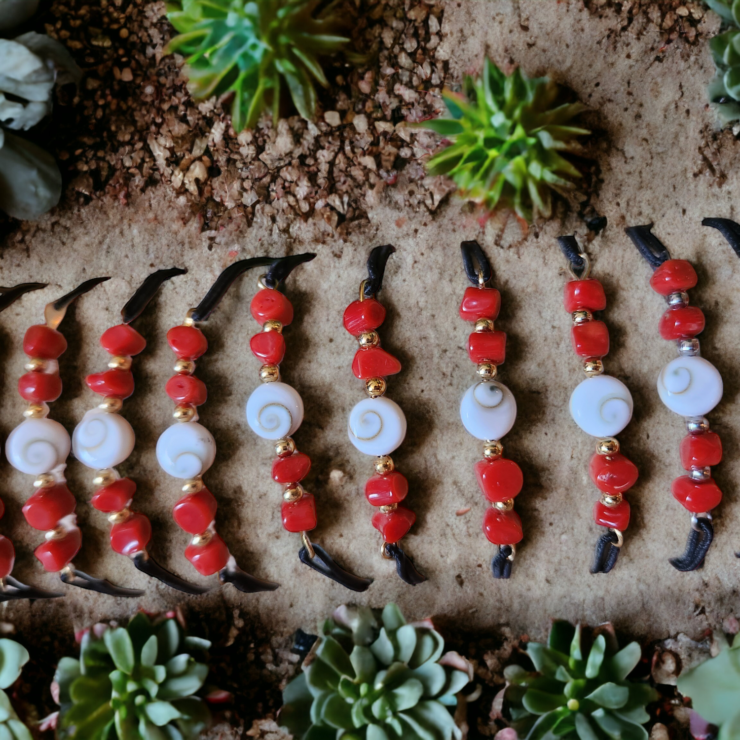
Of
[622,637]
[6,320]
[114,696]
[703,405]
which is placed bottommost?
[114,696]

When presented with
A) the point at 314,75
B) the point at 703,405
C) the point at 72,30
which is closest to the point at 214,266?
the point at 314,75

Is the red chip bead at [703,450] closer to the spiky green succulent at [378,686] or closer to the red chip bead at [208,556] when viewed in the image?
the spiky green succulent at [378,686]

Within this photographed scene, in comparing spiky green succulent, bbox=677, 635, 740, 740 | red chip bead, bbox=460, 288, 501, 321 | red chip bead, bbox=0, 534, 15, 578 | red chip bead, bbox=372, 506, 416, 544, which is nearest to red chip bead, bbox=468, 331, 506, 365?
red chip bead, bbox=460, 288, 501, 321

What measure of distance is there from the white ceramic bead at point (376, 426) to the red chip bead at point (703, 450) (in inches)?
15.3

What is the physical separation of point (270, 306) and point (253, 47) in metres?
Result: 0.33

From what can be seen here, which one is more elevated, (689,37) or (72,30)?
(689,37)

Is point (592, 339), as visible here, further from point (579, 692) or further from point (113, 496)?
point (113, 496)

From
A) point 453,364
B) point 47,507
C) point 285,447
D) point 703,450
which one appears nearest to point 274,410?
point 285,447

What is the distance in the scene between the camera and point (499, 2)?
88 centimetres

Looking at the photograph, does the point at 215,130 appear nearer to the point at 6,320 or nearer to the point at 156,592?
the point at 6,320

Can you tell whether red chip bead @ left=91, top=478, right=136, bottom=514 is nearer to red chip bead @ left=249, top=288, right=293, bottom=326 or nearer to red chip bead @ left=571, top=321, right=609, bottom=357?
red chip bead @ left=249, top=288, right=293, bottom=326

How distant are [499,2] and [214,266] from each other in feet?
1.83

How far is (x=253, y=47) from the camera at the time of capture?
79 centimetres

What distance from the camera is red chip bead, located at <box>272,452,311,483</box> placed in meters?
0.88
